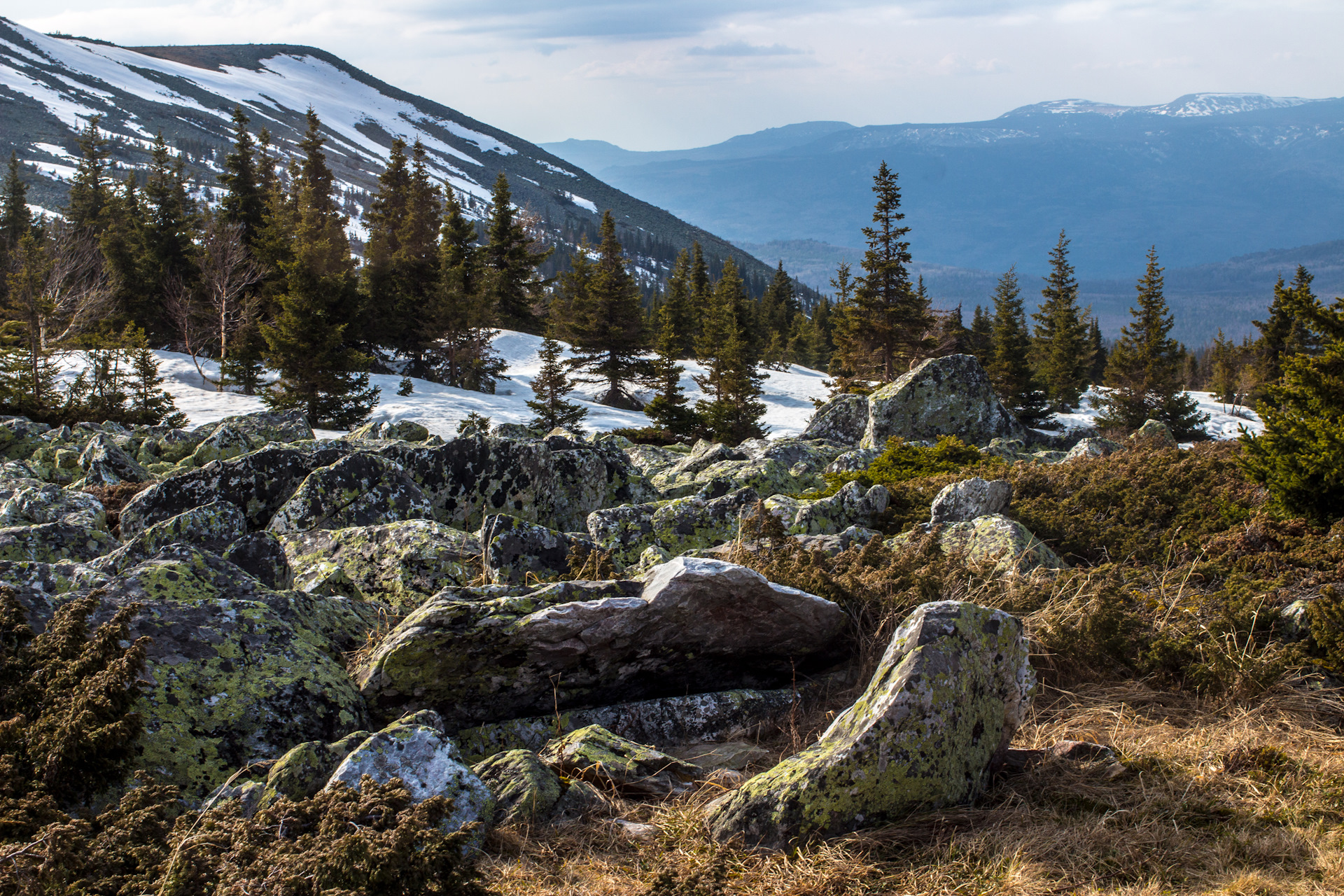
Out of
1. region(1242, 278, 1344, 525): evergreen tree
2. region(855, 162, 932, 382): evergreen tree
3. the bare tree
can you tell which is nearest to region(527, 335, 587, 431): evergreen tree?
the bare tree

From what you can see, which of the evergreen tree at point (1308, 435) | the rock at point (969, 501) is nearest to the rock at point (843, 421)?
the rock at point (969, 501)

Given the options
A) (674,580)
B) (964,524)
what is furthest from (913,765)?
(964,524)

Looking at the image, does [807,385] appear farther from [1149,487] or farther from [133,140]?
[133,140]

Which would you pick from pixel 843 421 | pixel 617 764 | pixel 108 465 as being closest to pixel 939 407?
pixel 843 421

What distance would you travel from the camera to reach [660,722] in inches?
178

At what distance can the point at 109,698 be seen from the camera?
10.9 feet

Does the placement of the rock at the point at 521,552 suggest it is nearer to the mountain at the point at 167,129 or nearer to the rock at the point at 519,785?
the rock at the point at 519,785

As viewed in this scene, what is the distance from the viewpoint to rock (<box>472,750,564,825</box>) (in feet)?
11.3

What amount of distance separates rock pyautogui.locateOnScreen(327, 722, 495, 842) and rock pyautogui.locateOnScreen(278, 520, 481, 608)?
2.25 m

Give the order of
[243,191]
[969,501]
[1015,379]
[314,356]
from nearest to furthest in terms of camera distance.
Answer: [969,501] < [314,356] < [243,191] < [1015,379]

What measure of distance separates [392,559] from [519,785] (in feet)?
8.96

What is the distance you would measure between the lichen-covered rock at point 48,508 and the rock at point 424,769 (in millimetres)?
5538

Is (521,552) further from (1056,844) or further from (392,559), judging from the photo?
(1056,844)

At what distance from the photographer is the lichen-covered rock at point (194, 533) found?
5812mm
